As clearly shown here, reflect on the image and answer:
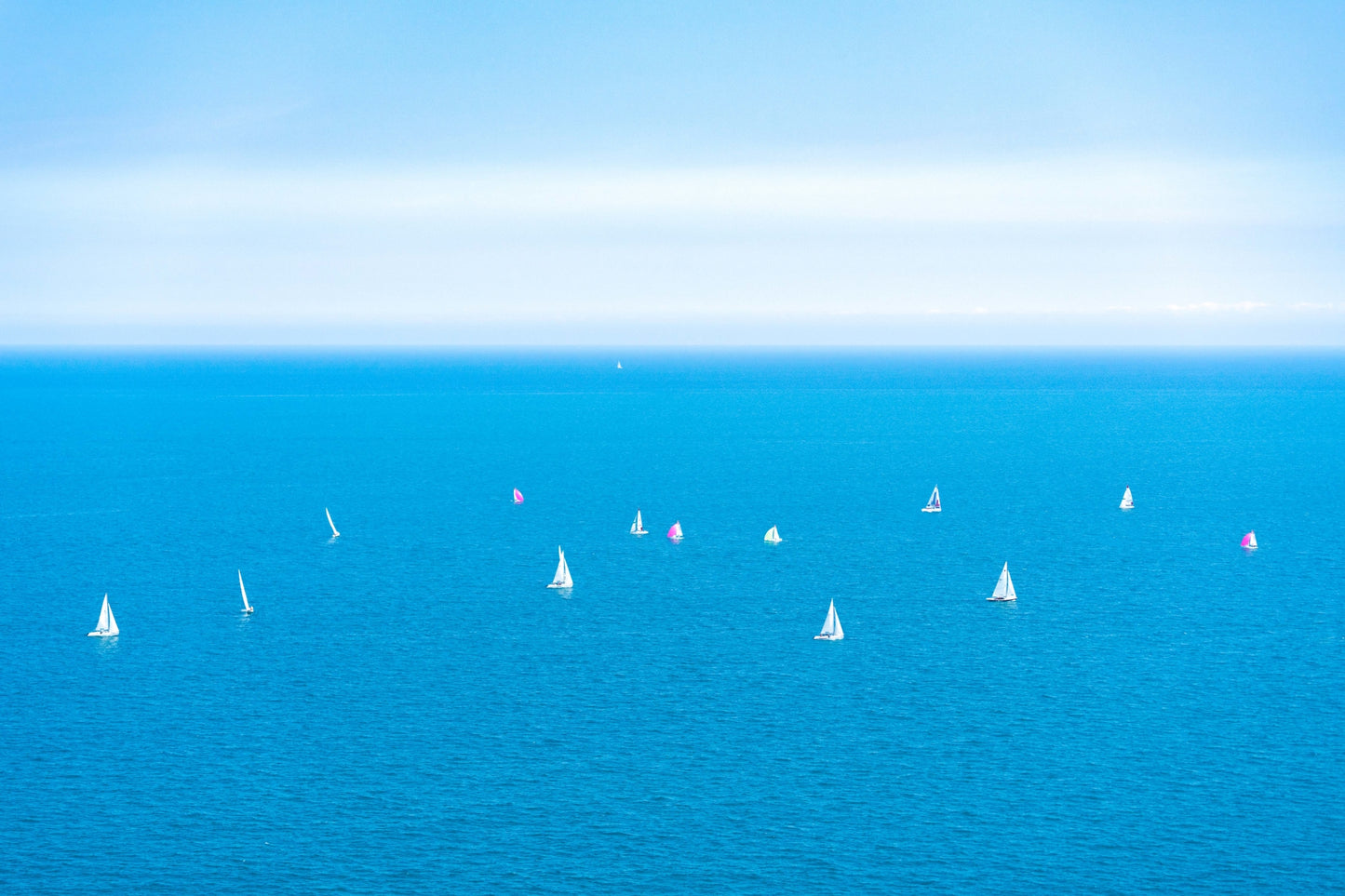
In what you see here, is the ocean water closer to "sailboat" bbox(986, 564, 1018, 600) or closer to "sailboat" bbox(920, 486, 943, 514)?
"sailboat" bbox(986, 564, 1018, 600)

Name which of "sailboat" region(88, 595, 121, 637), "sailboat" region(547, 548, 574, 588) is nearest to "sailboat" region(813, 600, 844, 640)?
"sailboat" region(547, 548, 574, 588)

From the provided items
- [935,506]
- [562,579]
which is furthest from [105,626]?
[935,506]

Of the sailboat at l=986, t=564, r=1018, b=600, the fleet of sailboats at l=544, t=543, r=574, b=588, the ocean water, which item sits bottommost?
the ocean water

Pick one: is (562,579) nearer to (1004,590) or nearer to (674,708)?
(674,708)

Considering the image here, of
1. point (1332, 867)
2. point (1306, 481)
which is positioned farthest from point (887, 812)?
point (1306, 481)

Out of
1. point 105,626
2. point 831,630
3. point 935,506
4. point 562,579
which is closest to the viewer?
point 831,630

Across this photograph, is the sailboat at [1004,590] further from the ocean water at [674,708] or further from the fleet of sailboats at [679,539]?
the ocean water at [674,708]

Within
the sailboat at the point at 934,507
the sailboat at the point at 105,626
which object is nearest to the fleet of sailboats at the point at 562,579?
the sailboat at the point at 105,626

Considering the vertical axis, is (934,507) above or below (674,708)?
above

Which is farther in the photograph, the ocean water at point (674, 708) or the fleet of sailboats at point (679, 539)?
the fleet of sailboats at point (679, 539)

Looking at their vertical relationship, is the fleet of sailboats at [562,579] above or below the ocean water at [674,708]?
above

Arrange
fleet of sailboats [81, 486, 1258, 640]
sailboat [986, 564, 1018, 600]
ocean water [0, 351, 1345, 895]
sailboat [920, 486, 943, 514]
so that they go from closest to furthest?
1. ocean water [0, 351, 1345, 895]
2. fleet of sailboats [81, 486, 1258, 640]
3. sailboat [986, 564, 1018, 600]
4. sailboat [920, 486, 943, 514]
